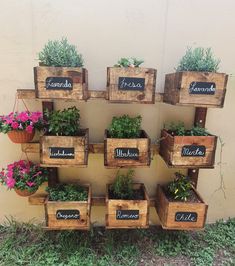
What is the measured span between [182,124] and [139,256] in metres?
0.99

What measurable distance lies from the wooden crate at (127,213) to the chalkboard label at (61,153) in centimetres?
41

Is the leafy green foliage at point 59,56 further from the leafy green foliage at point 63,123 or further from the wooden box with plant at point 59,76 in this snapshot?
the leafy green foliage at point 63,123

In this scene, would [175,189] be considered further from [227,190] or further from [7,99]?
[7,99]

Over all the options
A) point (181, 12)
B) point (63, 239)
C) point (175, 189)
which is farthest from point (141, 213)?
point (181, 12)

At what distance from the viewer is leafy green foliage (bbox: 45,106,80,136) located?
1.45m

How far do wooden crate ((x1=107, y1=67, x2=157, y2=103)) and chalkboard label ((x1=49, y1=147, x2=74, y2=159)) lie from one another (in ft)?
1.33

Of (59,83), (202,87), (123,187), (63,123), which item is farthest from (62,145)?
(202,87)

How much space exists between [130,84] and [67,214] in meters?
0.92

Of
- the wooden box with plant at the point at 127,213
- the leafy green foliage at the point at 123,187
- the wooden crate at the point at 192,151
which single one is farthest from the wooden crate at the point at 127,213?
the wooden crate at the point at 192,151

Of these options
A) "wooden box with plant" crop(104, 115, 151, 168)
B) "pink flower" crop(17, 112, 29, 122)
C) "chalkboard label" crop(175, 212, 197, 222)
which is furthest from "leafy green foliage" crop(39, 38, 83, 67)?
"chalkboard label" crop(175, 212, 197, 222)

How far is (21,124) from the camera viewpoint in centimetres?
148

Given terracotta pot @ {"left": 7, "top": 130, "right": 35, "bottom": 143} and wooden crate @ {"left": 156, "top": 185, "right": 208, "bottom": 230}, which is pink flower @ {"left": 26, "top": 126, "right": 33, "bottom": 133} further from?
wooden crate @ {"left": 156, "top": 185, "right": 208, "bottom": 230}

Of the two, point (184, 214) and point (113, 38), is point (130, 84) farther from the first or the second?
point (184, 214)

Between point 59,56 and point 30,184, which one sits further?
point 30,184
